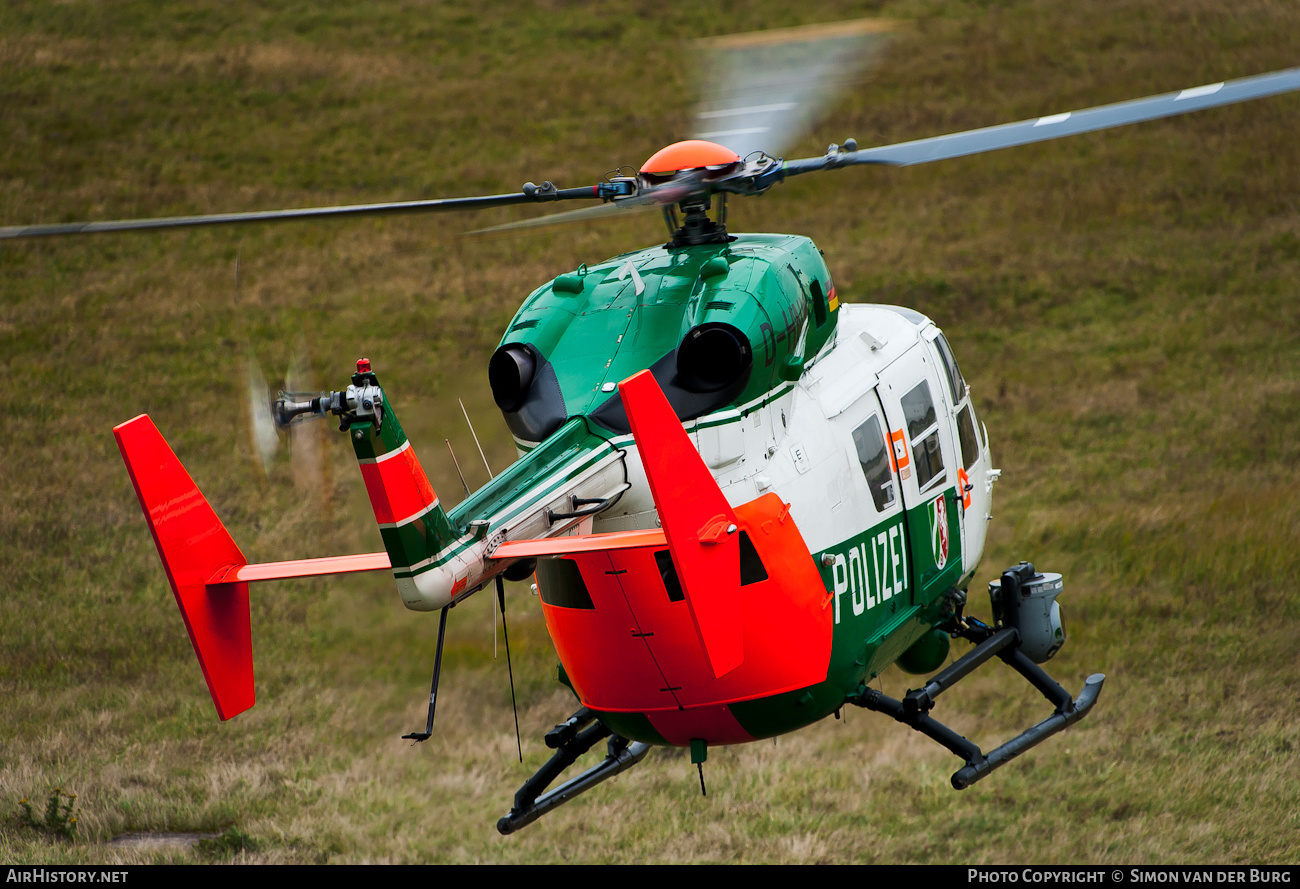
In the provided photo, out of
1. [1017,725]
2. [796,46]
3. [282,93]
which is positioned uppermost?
[796,46]

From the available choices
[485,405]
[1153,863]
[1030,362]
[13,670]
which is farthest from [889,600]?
[1030,362]

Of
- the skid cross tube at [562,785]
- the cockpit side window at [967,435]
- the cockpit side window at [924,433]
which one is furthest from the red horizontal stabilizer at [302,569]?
the cockpit side window at [967,435]

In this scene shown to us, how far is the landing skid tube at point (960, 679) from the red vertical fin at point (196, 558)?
12.8 ft

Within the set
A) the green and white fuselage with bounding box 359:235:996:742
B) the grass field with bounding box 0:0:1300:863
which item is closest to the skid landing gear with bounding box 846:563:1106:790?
the green and white fuselage with bounding box 359:235:996:742

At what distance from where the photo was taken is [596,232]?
25.6m

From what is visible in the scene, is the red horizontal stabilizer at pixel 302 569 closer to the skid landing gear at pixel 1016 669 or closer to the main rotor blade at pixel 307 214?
the main rotor blade at pixel 307 214

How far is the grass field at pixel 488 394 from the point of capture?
13.7m

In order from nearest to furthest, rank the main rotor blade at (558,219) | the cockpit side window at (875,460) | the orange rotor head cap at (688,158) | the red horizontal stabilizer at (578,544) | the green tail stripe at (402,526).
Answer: the green tail stripe at (402,526)
the red horizontal stabilizer at (578,544)
the main rotor blade at (558,219)
the orange rotor head cap at (688,158)
the cockpit side window at (875,460)

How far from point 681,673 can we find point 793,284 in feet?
8.84

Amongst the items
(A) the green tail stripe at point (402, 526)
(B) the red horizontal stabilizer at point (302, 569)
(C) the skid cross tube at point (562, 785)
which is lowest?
(C) the skid cross tube at point (562, 785)

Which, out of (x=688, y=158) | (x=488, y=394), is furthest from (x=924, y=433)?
(x=488, y=394)

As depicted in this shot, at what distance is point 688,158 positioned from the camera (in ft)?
26.5

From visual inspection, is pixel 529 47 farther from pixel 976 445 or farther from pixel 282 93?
pixel 976 445

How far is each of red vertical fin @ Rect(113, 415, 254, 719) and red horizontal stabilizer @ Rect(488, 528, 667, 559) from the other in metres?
1.67
